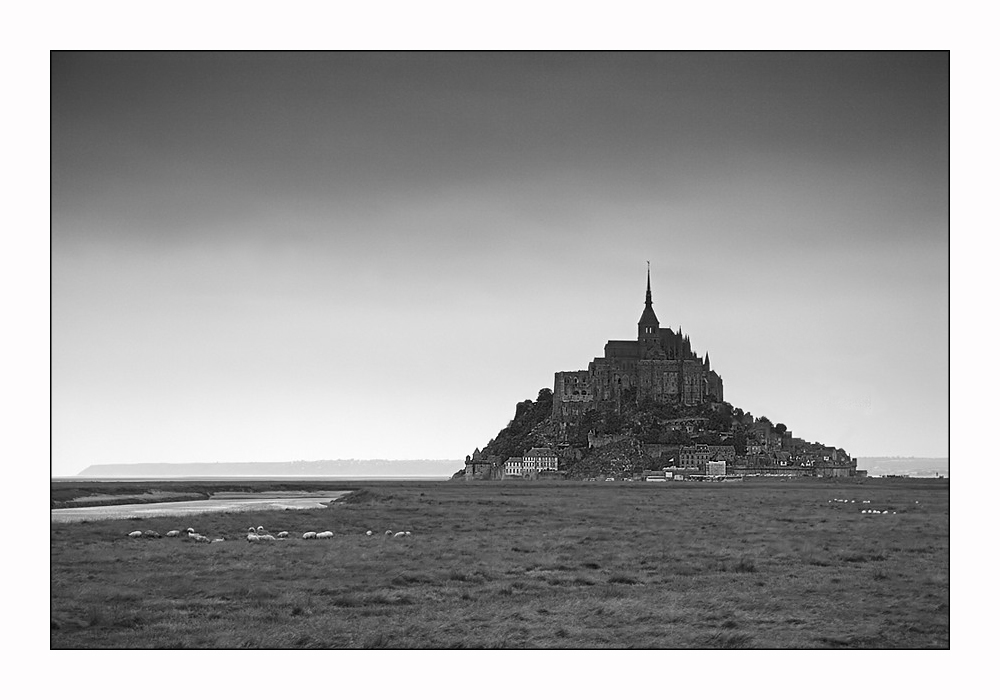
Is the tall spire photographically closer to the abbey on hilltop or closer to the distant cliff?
the abbey on hilltop

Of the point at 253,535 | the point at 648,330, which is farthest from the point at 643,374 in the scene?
the point at 253,535

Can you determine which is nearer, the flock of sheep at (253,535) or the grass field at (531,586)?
the grass field at (531,586)

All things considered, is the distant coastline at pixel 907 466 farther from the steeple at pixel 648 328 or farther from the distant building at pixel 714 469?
the distant building at pixel 714 469

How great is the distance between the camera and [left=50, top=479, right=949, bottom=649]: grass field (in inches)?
257

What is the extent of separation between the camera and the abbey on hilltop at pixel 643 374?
9.55 meters

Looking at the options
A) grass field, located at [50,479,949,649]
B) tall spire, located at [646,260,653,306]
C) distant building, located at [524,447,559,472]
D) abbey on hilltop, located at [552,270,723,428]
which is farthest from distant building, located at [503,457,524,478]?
tall spire, located at [646,260,653,306]

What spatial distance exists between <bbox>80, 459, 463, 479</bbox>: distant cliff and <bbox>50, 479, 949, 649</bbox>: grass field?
1.54 feet

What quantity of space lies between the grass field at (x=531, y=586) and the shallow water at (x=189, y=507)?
99mm

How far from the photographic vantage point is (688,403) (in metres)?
12.1

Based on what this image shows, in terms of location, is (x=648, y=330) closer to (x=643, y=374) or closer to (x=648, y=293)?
(x=648, y=293)

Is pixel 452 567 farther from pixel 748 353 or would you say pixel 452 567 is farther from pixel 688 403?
pixel 688 403

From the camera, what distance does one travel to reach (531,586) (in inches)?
279

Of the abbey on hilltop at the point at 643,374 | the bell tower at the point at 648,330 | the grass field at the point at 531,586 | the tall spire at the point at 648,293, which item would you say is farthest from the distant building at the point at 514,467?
the tall spire at the point at 648,293
